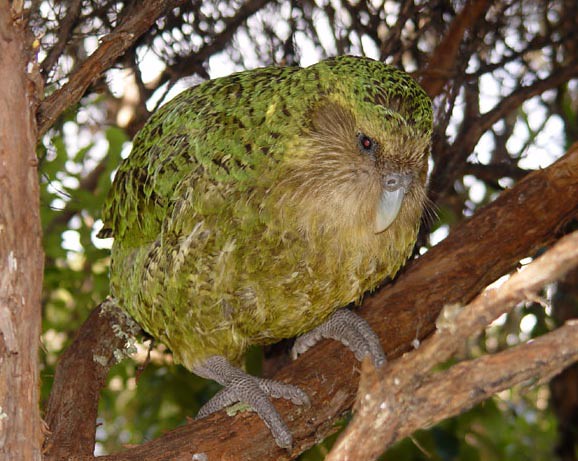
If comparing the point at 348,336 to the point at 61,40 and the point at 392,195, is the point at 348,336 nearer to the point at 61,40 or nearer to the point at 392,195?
the point at 392,195

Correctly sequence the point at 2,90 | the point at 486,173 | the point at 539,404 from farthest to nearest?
the point at 539,404 < the point at 486,173 < the point at 2,90

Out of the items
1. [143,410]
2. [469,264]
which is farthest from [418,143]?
[143,410]

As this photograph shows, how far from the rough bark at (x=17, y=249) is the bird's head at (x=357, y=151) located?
1.04 meters

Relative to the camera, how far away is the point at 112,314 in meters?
3.46

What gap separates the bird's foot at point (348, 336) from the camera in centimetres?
320

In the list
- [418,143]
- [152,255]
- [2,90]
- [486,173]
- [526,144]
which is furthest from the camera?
[526,144]

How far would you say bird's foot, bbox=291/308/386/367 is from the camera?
10.5ft

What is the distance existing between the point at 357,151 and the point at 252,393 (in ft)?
3.57

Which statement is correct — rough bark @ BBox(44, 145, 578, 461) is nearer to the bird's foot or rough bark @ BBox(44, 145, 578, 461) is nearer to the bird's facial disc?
the bird's foot

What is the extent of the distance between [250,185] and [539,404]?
537 cm

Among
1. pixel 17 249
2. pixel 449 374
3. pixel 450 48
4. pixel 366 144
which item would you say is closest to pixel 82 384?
pixel 17 249

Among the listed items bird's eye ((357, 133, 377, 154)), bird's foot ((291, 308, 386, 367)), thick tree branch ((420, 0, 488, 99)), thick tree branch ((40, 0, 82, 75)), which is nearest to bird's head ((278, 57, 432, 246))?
bird's eye ((357, 133, 377, 154))

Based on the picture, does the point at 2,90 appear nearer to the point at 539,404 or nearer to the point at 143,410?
the point at 143,410

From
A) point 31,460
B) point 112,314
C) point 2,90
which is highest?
point 112,314
